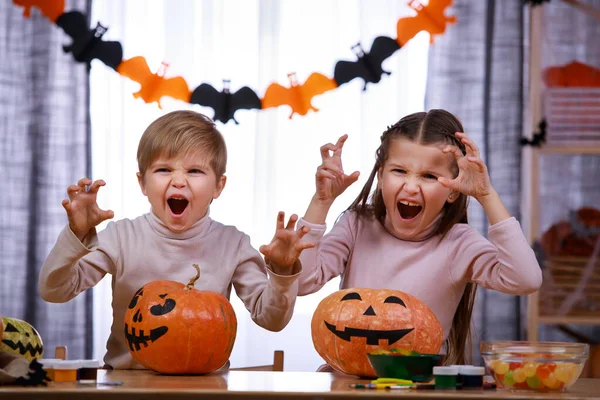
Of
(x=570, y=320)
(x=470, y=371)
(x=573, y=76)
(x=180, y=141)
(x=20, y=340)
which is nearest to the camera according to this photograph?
(x=470, y=371)

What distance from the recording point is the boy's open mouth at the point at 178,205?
151 centimetres

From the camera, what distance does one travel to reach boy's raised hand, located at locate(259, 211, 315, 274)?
46.7 inches

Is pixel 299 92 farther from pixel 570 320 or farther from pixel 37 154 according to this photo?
pixel 570 320

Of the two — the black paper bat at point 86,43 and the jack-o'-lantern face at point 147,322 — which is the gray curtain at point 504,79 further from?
the jack-o'-lantern face at point 147,322

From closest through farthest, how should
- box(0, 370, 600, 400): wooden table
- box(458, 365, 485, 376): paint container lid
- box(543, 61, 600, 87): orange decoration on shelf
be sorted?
box(0, 370, 600, 400): wooden table < box(458, 365, 485, 376): paint container lid < box(543, 61, 600, 87): orange decoration on shelf

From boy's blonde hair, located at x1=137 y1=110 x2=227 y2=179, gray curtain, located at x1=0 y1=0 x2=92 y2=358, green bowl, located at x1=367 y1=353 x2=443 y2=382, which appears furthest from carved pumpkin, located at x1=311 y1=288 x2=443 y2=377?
gray curtain, located at x1=0 y1=0 x2=92 y2=358

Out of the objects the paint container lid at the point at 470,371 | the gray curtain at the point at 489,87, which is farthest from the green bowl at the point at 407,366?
the gray curtain at the point at 489,87

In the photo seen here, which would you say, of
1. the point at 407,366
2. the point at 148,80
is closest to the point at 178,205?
the point at 407,366

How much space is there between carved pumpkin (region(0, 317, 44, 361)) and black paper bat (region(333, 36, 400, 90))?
1754 mm

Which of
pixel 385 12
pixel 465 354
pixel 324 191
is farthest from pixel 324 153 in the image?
pixel 385 12

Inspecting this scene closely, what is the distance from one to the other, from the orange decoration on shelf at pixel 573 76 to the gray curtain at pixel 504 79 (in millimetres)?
110

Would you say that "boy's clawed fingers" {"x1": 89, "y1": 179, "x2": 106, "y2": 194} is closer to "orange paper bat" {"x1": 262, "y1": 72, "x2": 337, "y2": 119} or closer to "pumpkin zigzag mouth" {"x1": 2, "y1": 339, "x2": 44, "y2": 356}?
"pumpkin zigzag mouth" {"x1": 2, "y1": 339, "x2": 44, "y2": 356}

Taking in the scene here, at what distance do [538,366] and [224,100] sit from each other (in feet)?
6.26

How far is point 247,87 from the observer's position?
2746 millimetres
